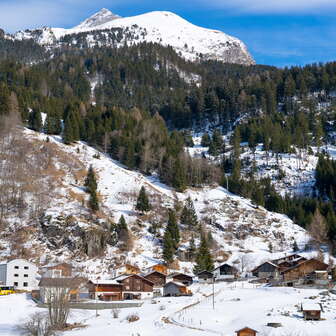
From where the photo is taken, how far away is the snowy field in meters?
53.1

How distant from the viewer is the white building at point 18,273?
3248 inches

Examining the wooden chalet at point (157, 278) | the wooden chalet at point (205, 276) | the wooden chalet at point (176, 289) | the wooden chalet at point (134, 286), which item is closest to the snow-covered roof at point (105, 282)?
the wooden chalet at point (134, 286)

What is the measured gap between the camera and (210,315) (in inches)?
2360

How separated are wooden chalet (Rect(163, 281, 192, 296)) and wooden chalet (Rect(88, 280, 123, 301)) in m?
7.14

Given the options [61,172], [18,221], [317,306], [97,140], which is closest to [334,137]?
[97,140]

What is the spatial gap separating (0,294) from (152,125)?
261 feet

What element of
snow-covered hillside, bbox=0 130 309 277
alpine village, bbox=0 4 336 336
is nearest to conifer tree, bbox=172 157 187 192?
alpine village, bbox=0 4 336 336

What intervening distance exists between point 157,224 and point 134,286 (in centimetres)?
2563

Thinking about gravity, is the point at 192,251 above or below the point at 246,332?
above

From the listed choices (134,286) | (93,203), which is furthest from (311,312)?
(93,203)

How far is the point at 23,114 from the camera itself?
433ft

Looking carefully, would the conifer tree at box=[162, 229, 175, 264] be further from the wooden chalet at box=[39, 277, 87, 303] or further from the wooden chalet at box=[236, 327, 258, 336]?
the wooden chalet at box=[236, 327, 258, 336]

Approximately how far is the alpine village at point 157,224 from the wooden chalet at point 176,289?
0.77 feet

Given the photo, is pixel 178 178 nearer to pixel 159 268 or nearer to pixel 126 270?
pixel 159 268
